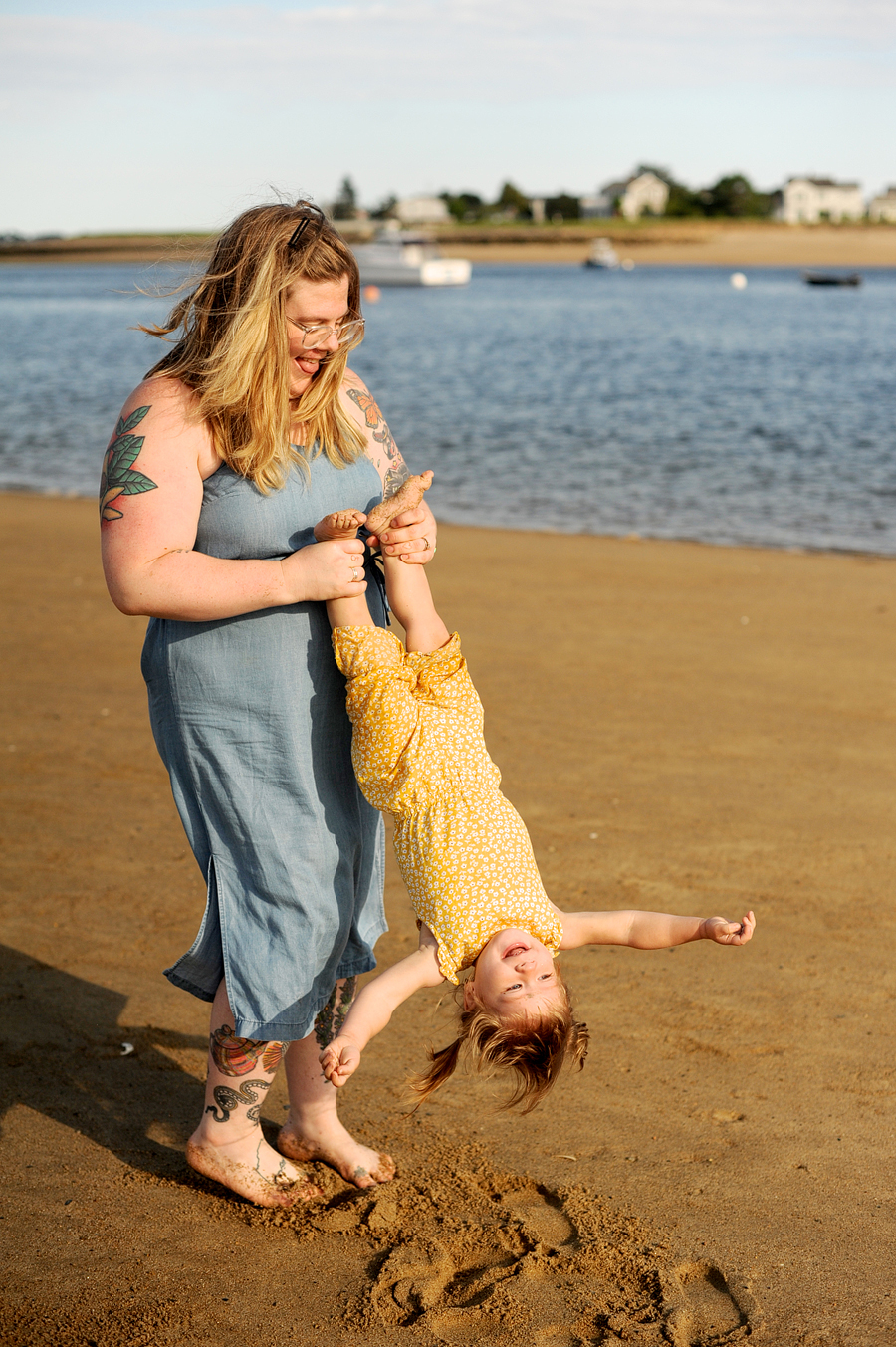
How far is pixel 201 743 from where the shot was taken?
241cm

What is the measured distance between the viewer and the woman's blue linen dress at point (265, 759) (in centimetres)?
235

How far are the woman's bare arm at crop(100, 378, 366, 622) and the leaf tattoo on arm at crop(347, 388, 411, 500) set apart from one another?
1.18 ft

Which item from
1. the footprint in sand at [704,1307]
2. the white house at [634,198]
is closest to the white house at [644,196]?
the white house at [634,198]

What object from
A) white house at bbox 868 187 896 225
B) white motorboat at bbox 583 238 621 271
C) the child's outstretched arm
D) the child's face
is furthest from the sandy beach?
white house at bbox 868 187 896 225

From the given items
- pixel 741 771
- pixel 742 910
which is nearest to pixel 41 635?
pixel 741 771

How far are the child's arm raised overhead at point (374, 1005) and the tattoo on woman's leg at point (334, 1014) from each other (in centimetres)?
33

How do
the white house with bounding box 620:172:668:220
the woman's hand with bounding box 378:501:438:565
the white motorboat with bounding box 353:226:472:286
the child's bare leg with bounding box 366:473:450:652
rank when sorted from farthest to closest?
1. the white house with bounding box 620:172:668:220
2. the white motorboat with bounding box 353:226:472:286
3. the child's bare leg with bounding box 366:473:450:652
4. the woman's hand with bounding box 378:501:438:565

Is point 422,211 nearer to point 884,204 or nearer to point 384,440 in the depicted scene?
point 884,204

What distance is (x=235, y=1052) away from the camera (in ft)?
8.59

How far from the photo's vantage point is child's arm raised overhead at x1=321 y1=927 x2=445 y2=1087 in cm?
228

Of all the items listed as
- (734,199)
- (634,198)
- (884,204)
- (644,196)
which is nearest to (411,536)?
(734,199)

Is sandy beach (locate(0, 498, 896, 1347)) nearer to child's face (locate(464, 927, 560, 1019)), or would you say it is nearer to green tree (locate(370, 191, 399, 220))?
child's face (locate(464, 927, 560, 1019))

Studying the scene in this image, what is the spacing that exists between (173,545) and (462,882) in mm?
957

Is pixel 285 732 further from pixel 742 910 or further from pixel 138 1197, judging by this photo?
pixel 742 910
